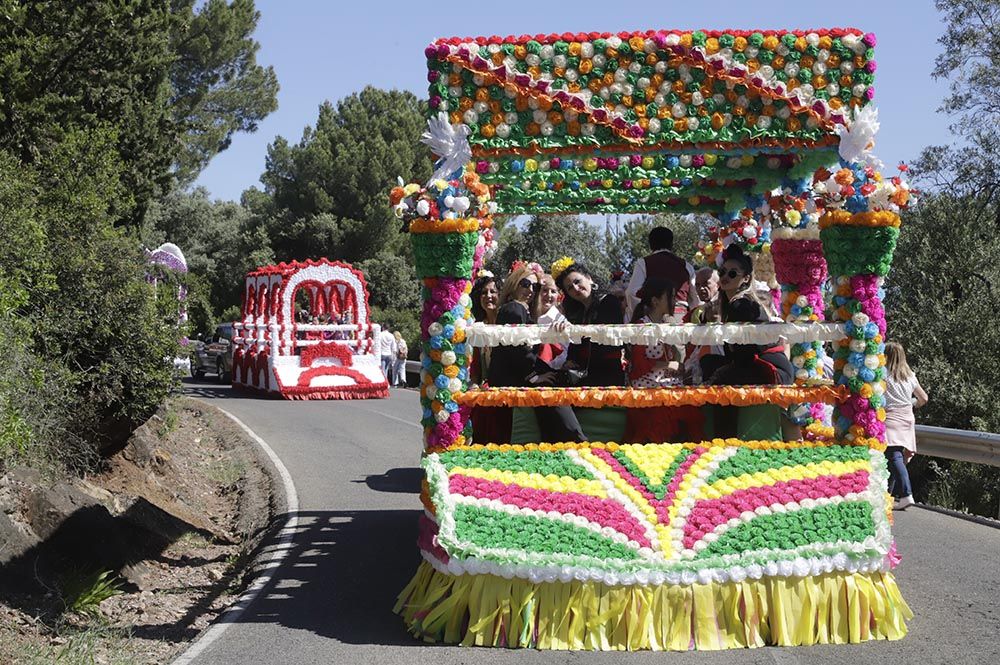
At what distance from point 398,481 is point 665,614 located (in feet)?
26.1

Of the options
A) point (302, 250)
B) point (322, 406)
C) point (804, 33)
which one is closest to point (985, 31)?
point (322, 406)

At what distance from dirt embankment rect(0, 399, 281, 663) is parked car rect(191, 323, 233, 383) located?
18911 millimetres

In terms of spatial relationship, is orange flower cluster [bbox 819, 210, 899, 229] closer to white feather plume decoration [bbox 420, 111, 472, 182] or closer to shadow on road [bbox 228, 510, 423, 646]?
white feather plume decoration [bbox 420, 111, 472, 182]

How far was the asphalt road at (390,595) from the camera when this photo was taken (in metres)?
6.43

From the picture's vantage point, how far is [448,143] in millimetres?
7598

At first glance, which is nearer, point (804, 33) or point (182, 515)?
point (804, 33)

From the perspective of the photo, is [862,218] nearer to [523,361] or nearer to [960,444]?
[523,361]

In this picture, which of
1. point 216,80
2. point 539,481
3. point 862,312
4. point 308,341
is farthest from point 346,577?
point 216,80

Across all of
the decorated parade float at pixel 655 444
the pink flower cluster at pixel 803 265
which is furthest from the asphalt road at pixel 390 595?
the pink flower cluster at pixel 803 265

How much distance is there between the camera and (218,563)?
12141 mm

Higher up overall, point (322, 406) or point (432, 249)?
point (432, 249)

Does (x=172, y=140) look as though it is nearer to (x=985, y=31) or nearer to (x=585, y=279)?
(x=585, y=279)

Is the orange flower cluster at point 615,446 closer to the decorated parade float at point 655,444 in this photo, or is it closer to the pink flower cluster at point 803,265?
the decorated parade float at point 655,444

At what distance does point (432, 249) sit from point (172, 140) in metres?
17.0
